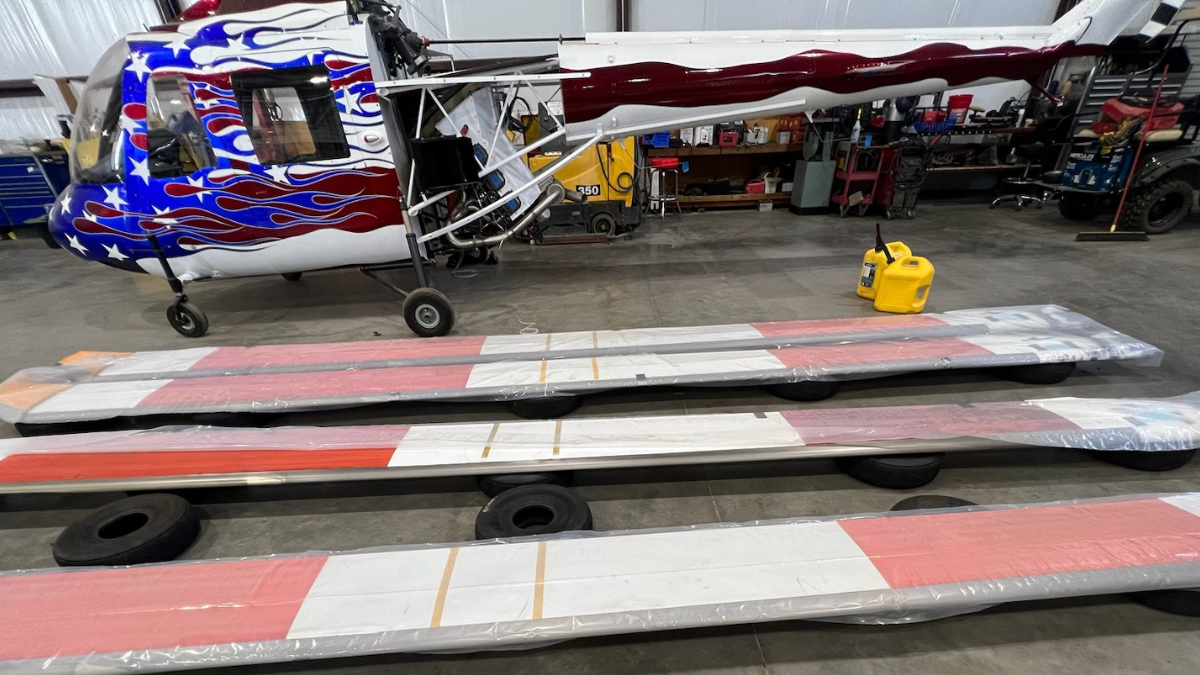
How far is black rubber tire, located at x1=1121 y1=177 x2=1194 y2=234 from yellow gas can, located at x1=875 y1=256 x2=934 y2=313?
475cm

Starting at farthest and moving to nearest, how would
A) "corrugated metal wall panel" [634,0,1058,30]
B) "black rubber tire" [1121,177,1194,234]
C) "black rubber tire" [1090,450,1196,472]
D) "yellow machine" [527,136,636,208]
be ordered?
1. "corrugated metal wall panel" [634,0,1058,30]
2. "yellow machine" [527,136,636,208]
3. "black rubber tire" [1121,177,1194,234]
4. "black rubber tire" [1090,450,1196,472]

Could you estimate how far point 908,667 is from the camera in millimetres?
1662

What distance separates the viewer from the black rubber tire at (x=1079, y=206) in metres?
7.07

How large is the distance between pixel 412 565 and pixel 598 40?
3726 millimetres

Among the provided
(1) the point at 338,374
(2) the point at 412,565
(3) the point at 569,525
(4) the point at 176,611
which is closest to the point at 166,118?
(1) the point at 338,374

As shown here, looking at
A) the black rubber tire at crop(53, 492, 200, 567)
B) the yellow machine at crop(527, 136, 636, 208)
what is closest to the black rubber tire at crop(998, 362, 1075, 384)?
the black rubber tire at crop(53, 492, 200, 567)

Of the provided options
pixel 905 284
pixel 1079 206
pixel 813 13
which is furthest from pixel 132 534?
pixel 813 13

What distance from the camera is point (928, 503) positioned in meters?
2.14

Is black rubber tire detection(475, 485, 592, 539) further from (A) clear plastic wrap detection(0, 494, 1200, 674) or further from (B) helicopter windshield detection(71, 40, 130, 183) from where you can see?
(B) helicopter windshield detection(71, 40, 130, 183)

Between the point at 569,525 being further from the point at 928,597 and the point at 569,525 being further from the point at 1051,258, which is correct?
the point at 1051,258

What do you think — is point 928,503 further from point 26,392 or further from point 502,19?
point 502,19

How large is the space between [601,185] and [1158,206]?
24.7ft

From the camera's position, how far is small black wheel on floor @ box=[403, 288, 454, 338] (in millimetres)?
4020

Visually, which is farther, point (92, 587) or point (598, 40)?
point (598, 40)
